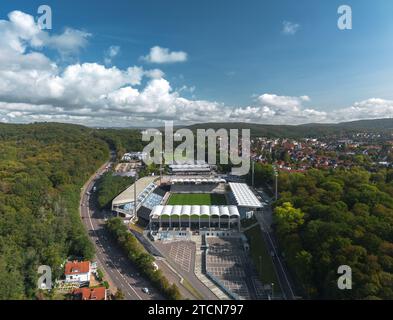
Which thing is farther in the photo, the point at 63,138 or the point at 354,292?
the point at 63,138

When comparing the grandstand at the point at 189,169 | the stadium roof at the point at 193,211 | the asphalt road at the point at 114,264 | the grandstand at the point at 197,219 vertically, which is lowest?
the asphalt road at the point at 114,264

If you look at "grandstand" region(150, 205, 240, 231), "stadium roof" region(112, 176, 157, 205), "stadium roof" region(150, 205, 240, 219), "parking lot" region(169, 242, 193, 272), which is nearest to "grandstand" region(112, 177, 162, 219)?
"stadium roof" region(112, 176, 157, 205)

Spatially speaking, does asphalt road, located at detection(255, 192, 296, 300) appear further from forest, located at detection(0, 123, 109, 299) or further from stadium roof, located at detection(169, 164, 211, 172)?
stadium roof, located at detection(169, 164, 211, 172)

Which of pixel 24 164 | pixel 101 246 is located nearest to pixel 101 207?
pixel 101 246

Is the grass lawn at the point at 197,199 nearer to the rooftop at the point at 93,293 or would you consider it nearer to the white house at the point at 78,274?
the white house at the point at 78,274

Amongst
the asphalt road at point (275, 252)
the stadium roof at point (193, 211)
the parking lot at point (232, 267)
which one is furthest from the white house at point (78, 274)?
the asphalt road at point (275, 252)
